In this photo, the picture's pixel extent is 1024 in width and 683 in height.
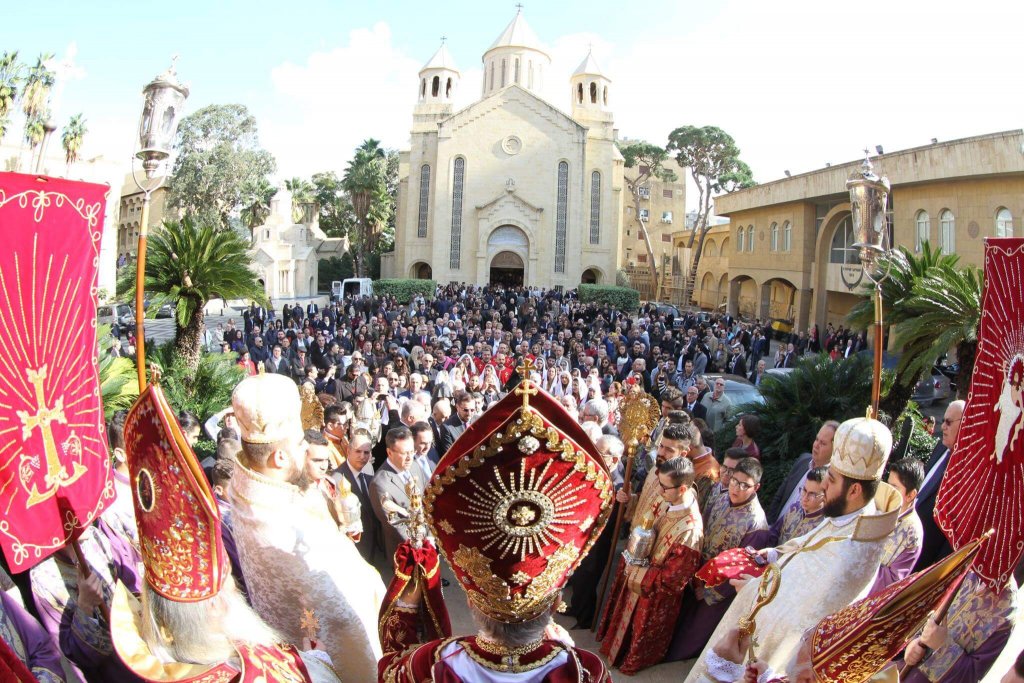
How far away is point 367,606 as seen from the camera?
327cm

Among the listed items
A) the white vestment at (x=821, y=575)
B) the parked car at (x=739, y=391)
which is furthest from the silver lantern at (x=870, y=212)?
the parked car at (x=739, y=391)

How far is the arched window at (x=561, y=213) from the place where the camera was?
43.8 metres

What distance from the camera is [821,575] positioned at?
3271mm

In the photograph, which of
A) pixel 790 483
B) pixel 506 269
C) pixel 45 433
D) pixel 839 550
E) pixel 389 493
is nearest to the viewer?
pixel 45 433

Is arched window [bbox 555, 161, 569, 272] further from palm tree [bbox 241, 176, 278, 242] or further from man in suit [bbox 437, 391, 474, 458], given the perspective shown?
man in suit [bbox 437, 391, 474, 458]

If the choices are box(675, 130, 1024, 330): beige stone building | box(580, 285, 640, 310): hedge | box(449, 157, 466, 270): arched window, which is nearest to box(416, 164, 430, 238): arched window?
box(449, 157, 466, 270): arched window

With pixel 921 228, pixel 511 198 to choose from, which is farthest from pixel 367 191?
pixel 921 228

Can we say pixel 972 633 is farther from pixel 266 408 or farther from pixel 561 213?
pixel 561 213

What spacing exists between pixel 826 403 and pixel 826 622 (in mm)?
6180

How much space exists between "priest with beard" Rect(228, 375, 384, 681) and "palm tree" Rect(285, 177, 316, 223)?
4908 cm

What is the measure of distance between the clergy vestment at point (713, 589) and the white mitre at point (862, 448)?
60.7 inches

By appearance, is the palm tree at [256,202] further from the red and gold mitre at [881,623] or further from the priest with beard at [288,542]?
the red and gold mitre at [881,623]

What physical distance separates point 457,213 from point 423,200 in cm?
254

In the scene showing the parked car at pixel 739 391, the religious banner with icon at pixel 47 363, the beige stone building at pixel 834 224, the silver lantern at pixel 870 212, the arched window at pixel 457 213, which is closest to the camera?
the religious banner with icon at pixel 47 363
